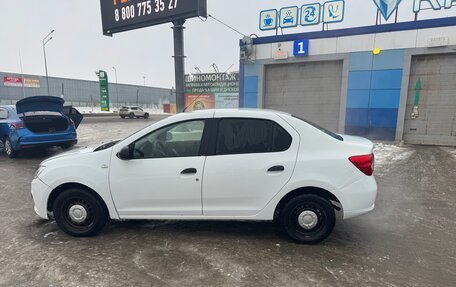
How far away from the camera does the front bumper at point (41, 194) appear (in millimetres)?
3687

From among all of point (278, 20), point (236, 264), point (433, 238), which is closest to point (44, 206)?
point (236, 264)

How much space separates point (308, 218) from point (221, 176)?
1.18 meters

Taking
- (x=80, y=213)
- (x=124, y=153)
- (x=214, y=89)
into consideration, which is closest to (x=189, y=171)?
(x=124, y=153)

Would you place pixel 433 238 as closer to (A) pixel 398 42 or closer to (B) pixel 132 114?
(A) pixel 398 42

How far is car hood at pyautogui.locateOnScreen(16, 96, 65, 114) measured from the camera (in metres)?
8.56

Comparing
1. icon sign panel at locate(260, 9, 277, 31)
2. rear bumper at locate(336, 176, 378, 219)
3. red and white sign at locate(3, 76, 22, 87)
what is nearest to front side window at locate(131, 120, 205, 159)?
rear bumper at locate(336, 176, 378, 219)

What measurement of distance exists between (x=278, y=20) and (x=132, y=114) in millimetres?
26400

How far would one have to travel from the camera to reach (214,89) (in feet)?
98.9

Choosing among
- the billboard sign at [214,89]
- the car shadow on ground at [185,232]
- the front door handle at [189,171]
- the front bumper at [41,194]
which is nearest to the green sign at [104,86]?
the billboard sign at [214,89]

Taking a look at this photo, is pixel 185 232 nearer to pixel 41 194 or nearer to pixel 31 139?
pixel 41 194

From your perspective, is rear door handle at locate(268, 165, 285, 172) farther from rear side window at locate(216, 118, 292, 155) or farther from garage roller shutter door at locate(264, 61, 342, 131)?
garage roller shutter door at locate(264, 61, 342, 131)

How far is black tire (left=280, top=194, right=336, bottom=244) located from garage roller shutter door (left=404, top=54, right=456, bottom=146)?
36.3 feet

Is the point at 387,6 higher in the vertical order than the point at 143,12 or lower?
lower

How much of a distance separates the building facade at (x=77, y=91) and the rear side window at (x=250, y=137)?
5120cm
